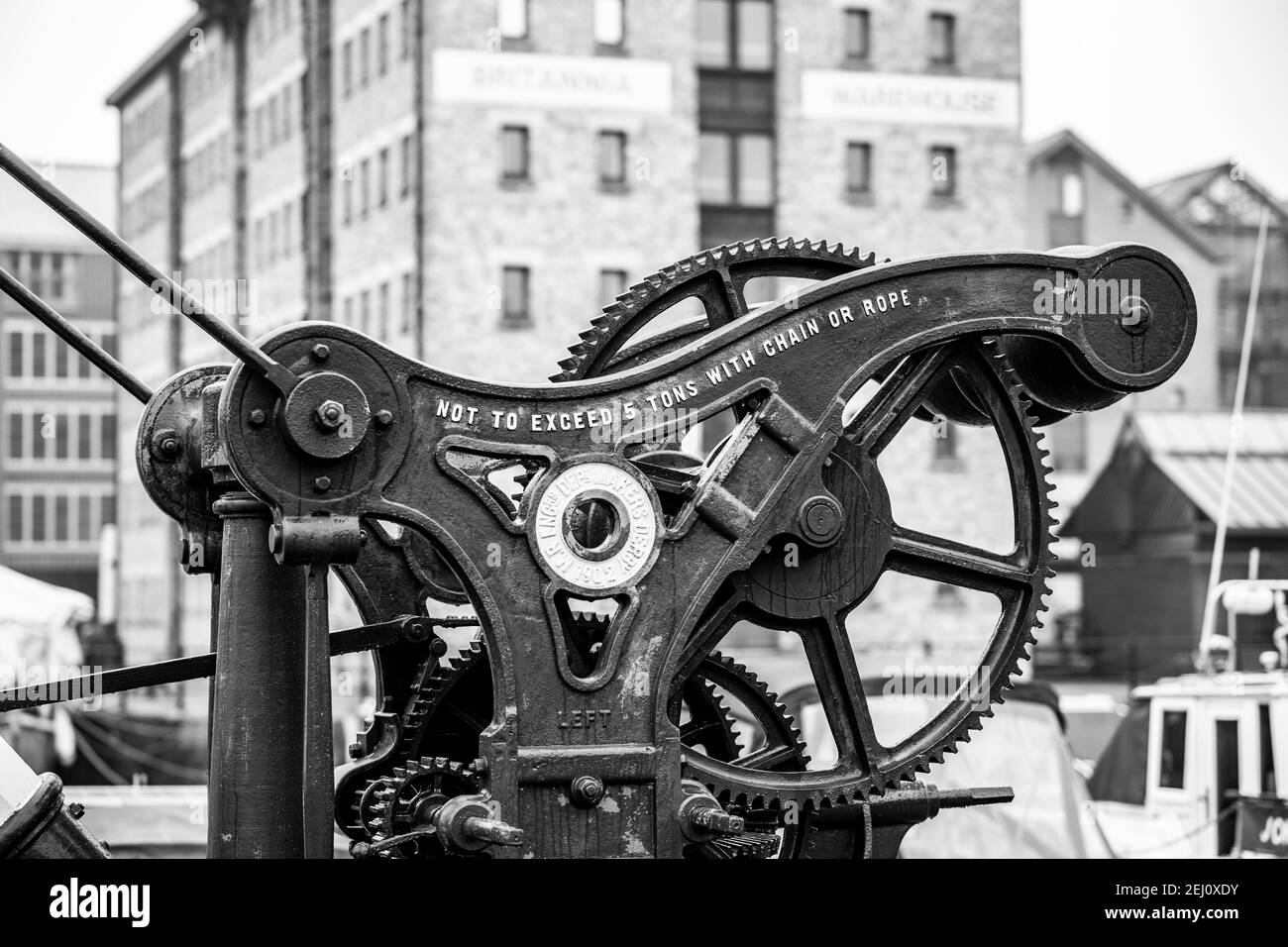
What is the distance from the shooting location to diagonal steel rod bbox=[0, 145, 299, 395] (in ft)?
13.0

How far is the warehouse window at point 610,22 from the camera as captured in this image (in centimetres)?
4478

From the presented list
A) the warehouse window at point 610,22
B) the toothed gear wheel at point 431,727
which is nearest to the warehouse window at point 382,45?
the warehouse window at point 610,22

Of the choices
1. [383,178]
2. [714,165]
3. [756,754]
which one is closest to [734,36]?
[714,165]

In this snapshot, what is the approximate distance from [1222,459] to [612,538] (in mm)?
46718

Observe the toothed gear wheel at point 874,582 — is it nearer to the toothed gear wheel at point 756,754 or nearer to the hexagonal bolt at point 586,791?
the toothed gear wheel at point 756,754

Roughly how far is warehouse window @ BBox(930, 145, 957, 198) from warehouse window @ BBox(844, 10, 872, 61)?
2.79 meters

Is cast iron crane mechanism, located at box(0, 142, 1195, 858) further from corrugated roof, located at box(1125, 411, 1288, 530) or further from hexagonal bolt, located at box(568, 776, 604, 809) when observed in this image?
corrugated roof, located at box(1125, 411, 1288, 530)

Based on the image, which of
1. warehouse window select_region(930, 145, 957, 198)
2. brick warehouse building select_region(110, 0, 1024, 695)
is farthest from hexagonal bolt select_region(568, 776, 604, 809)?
warehouse window select_region(930, 145, 957, 198)

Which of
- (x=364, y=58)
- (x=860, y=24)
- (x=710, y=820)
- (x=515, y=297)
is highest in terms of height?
(x=860, y=24)

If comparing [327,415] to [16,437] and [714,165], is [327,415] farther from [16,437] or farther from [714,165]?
[16,437]

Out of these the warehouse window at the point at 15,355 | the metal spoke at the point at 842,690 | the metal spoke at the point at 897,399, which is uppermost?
the warehouse window at the point at 15,355

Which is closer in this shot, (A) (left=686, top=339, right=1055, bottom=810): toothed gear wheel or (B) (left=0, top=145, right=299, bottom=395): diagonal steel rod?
(B) (left=0, top=145, right=299, bottom=395): diagonal steel rod

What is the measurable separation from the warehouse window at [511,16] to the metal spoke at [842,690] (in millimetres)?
40282

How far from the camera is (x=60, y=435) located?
6994 cm
